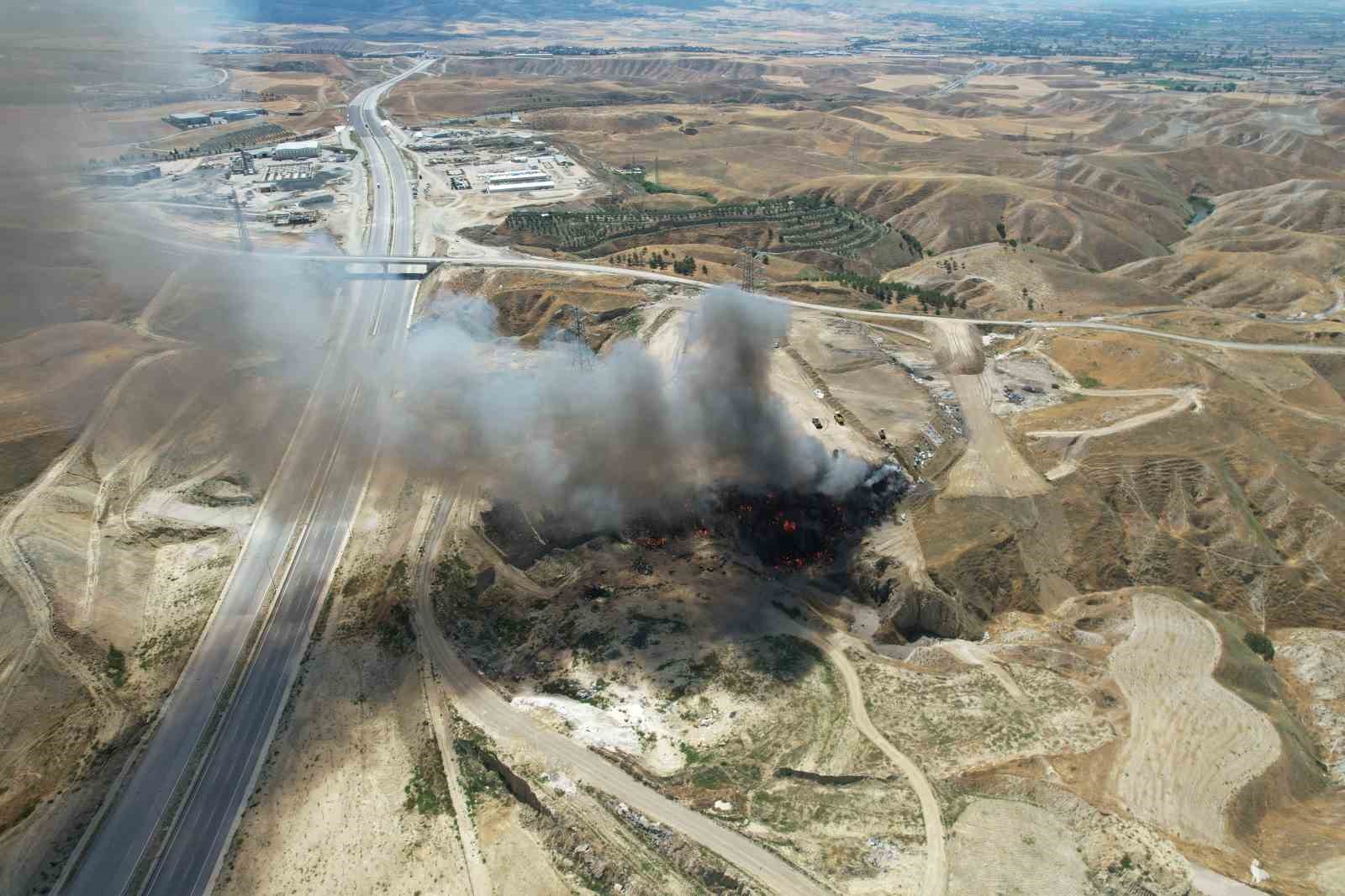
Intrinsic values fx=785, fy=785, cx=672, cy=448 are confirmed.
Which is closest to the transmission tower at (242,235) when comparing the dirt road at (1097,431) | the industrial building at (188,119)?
the industrial building at (188,119)

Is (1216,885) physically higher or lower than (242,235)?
lower

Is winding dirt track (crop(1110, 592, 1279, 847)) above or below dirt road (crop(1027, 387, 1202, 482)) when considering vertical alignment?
below

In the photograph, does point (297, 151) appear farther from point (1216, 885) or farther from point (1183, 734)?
point (1216, 885)

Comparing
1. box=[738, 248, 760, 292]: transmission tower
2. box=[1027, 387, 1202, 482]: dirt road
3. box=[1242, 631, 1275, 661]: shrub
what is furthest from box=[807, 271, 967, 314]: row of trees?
box=[1242, 631, 1275, 661]: shrub

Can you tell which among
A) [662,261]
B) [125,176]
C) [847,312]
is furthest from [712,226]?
[125,176]

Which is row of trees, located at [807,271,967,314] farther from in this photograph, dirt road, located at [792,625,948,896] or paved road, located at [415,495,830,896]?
paved road, located at [415,495,830,896]

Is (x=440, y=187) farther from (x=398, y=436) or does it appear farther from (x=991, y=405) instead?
(x=991, y=405)
